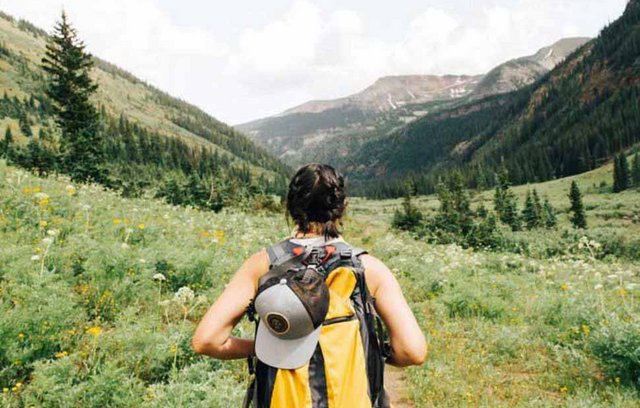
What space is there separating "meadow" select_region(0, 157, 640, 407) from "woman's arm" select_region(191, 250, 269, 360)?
169 cm

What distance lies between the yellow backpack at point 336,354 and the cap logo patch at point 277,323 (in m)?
0.21

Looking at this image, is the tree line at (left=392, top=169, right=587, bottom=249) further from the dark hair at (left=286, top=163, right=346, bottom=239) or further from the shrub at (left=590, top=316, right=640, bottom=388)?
the dark hair at (left=286, top=163, right=346, bottom=239)

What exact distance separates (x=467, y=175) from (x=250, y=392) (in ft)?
506

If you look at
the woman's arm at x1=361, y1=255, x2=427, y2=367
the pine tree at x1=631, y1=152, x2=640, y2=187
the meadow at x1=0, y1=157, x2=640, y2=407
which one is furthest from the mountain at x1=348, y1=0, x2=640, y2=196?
the woman's arm at x1=361, y1=255, x2=427, y2=367

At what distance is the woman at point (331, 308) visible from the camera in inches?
89.6

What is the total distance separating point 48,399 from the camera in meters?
3.61

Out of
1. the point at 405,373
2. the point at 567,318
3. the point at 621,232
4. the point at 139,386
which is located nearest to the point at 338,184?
the point at 139,386

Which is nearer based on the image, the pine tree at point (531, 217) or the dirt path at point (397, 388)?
the dirt path at point (397, 388)

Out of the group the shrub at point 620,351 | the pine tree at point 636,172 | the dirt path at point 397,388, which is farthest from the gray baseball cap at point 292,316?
the pine tree at point 636,172

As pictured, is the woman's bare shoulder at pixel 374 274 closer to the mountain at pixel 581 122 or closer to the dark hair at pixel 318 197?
the dark hair at pixel 318 197

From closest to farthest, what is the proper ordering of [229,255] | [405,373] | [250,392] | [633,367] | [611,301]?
[250,392]
[633,367]
[405,373]
[611,301]
[229,255]

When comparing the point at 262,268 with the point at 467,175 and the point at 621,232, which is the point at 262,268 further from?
the point at 467,175

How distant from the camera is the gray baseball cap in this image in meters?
2.21

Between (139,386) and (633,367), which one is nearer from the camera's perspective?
(139,386)
